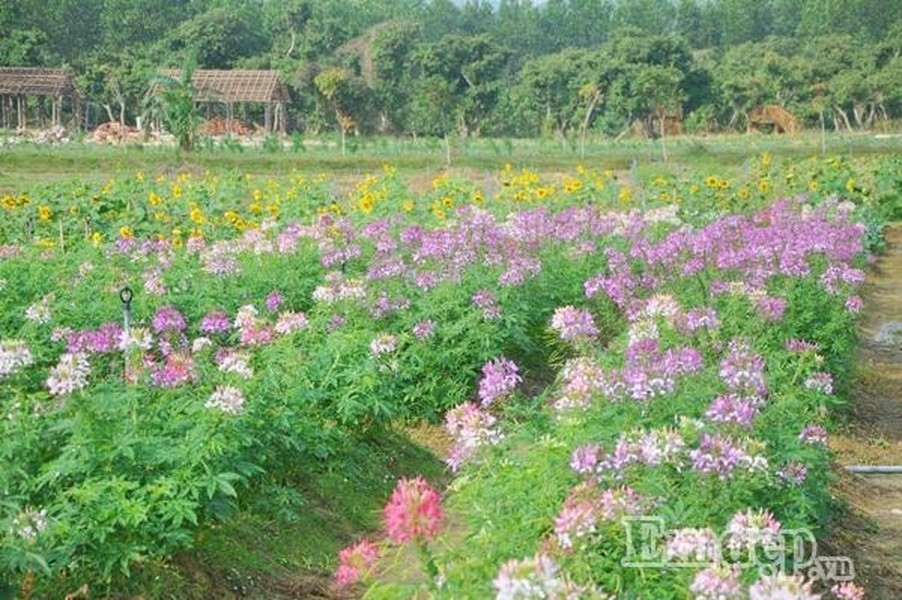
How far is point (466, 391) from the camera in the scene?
7.52 meters

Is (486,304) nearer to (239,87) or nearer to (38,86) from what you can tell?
(239,87)

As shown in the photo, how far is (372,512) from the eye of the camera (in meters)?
6.14

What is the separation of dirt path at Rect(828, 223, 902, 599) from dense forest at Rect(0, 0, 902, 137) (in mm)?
31130

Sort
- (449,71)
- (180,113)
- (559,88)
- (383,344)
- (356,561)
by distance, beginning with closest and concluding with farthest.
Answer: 1. (356,561)
2. (383,344)
3. (180,113)
4. (559,88)
5. (449,71)

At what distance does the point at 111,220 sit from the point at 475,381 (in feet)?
24.5

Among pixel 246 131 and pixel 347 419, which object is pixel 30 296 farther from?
pixel 246 131

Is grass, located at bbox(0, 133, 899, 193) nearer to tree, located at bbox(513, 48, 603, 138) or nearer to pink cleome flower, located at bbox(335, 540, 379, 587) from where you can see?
tree, located at bbox(513, 48, 603, 138)

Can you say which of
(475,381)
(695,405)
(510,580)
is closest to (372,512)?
(475,381)

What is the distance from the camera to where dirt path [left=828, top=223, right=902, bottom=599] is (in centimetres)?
532

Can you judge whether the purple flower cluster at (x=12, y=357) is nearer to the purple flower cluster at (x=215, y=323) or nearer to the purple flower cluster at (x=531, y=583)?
the purple flower cluster at (x=215, y=323)

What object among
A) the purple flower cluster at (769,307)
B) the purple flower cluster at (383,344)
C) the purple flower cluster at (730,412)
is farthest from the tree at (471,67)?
the purple flower cluster at (730,412)

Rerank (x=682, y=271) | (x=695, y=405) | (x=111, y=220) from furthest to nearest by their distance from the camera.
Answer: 1. (x=111, y=220)
2. (x=682, y=271)
3. (x=695, y=405)

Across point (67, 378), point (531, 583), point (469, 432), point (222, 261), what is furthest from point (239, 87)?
point (531, 583)

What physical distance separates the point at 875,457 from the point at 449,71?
47.2 metres
